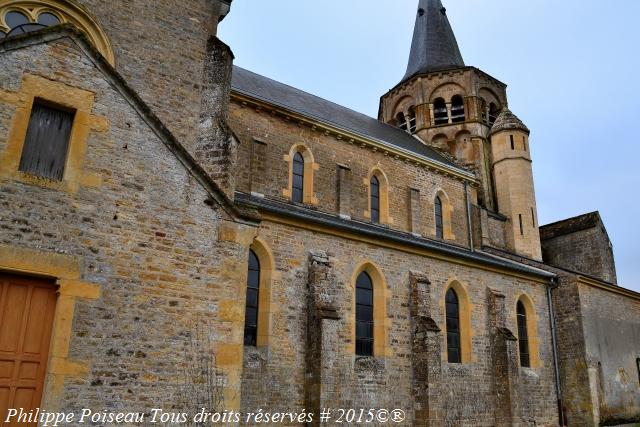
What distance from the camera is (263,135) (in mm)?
15516

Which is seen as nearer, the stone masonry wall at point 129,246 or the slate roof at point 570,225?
the stone masonry wall at point 129,246

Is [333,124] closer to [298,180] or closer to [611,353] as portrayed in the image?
[298,180]

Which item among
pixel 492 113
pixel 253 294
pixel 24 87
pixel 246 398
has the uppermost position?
pixel 492 113

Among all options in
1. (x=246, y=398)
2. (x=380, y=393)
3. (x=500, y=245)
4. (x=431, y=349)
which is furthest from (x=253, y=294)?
(x=500, y=245)

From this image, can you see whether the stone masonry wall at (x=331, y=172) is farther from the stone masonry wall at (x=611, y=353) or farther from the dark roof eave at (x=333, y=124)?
the stone masonry wall at (x=611, y=353)

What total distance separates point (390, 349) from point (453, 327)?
288 cm

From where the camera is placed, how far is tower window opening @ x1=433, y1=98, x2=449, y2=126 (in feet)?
88.7

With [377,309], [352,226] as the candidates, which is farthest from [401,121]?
[377,309]

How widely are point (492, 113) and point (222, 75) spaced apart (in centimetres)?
2046

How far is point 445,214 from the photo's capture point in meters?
19.6

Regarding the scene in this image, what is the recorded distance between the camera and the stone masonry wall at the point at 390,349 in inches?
435

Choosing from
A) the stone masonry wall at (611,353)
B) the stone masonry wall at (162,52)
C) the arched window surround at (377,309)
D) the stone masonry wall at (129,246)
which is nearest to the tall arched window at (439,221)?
the stone masonry wall at (611,353)

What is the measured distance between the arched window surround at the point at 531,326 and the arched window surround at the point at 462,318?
7.63ft

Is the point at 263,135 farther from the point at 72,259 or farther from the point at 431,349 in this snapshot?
the point at 72,259
